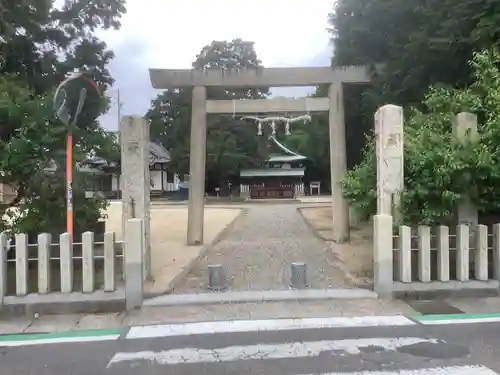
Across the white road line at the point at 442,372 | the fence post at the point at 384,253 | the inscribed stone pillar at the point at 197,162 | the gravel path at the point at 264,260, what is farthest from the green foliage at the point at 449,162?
the inscribed stone pillar at the point at 197,162

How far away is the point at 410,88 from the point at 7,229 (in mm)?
9092

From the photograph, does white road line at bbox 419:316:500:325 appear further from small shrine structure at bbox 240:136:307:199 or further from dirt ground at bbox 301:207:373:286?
small shrine structure at bbox 240:136:307:199

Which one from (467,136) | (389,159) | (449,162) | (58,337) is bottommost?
(58,337)

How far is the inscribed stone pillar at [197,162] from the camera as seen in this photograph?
13938mm

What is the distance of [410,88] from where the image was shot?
41.3 feet

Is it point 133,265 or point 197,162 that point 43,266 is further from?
point 197,162

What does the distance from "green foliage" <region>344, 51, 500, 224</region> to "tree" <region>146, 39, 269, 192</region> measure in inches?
1072

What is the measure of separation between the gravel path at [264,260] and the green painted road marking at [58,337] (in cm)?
234

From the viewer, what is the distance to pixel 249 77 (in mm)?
13805

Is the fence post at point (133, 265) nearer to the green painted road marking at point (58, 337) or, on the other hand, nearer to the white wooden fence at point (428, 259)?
the green painted road marking at point (58, 337)

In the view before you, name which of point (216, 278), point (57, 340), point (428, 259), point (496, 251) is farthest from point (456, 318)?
point (57, 340)

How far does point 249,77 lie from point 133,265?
25.4 ft

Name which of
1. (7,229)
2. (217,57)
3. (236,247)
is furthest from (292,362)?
(217,57)

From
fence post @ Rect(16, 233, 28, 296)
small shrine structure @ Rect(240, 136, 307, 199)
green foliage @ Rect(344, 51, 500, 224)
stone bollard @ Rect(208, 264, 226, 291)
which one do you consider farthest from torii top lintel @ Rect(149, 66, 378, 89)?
small shrine structure @ Rect(240, 136, 307, 199)
